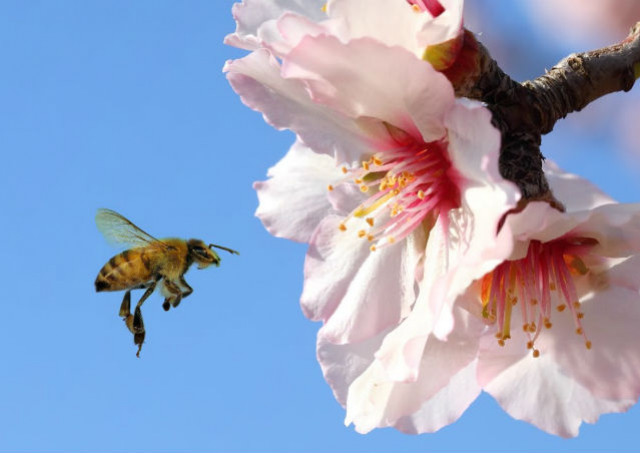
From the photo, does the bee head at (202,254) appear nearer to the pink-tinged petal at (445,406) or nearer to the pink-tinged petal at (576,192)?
the pink-tinged petal at (445,406)

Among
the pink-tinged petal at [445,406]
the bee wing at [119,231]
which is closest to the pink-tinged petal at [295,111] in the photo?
the pink-tinged petal at [445,406]

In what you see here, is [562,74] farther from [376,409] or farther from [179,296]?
[179,296]

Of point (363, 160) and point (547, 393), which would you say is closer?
point (363, 160)

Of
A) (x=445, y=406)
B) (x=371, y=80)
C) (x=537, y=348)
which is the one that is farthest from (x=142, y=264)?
(x=371, y=80)

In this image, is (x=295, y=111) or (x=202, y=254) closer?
(x=295, y=111)

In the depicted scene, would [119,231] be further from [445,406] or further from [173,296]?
[445,406]

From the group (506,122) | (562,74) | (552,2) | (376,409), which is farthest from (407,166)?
(552,2)
